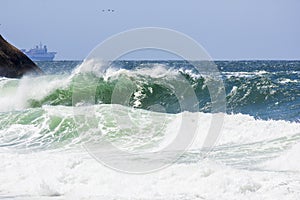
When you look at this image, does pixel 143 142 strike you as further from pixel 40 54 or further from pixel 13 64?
pixel 40 54

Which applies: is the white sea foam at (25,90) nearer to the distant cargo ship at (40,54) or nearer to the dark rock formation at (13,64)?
the dark rock formation at (13,64)

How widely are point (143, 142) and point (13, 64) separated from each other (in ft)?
65.7

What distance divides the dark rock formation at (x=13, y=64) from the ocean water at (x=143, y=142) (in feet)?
19.1

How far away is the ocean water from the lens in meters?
9.06

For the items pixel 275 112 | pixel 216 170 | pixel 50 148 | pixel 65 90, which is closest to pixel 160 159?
pixel 216 170

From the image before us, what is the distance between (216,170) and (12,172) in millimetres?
3979

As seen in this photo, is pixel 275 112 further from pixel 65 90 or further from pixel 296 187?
pixel 296 187

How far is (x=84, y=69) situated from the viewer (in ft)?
93.2

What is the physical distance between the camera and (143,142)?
14.1m

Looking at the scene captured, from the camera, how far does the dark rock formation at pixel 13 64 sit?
32.1 m

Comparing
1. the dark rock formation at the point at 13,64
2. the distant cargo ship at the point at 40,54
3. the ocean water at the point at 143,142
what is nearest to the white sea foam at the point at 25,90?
the ocean water at the point at 143,142

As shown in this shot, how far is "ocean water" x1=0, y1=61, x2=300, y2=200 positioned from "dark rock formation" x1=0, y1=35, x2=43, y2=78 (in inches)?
230

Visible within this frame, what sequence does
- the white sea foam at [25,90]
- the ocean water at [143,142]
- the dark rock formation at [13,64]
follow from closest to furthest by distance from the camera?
the ocean water at [143,142] < the white sea foam at [25,90] < the dark rock formation at [13,64]

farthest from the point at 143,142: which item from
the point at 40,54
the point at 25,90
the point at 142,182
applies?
the point at 40,54
